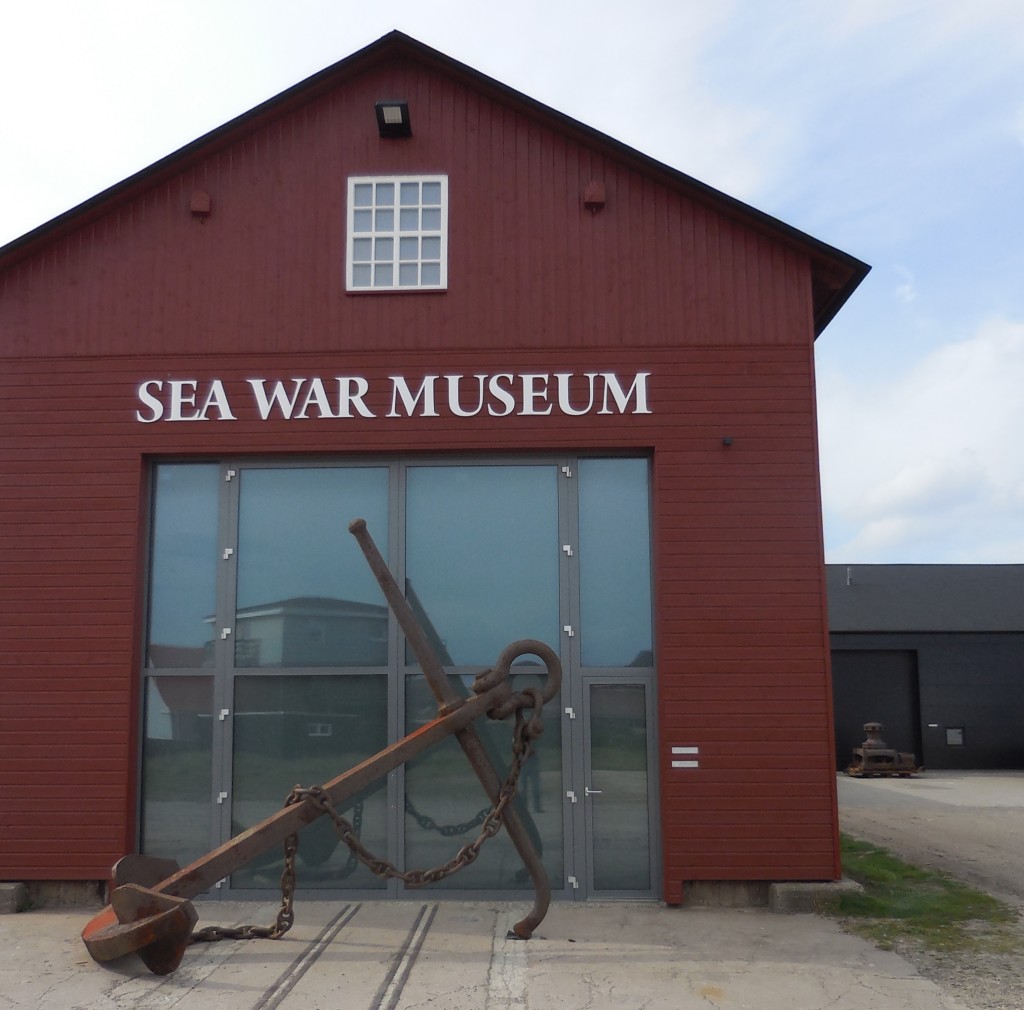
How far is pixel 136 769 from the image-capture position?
9.09m

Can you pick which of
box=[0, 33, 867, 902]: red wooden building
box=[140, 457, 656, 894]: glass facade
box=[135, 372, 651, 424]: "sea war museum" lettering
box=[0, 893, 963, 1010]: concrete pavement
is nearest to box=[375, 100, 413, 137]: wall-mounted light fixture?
box=[0, 33, 867, 902]: red wooden building

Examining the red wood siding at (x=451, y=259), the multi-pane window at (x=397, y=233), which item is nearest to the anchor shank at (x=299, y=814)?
the red wood siding at (x=451, y=259)

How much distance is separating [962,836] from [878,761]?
929 cm

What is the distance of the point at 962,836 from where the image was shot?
42.8ft

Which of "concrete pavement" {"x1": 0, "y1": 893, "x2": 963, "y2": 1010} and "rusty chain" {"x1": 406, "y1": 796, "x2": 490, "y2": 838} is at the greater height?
"rusty chain" {"x1": 406, "y1": 796, "x2": 490, "y2": 838}

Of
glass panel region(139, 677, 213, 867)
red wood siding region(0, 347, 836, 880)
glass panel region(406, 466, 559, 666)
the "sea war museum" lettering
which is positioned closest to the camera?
red wood siding region(0, 347, 836, 880)

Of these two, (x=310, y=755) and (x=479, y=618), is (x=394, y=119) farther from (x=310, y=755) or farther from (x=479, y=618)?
(x=310, y=755)

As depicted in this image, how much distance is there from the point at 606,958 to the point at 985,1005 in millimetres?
2321

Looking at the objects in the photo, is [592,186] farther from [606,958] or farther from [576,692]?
[606,958]

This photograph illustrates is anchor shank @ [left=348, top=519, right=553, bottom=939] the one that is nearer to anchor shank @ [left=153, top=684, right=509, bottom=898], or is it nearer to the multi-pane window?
anchor shank @ [left=153, top=684, right=509, bottom=898]

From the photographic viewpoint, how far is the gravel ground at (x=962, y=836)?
6.96 meters

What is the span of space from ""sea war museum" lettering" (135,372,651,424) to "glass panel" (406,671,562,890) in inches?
85.9

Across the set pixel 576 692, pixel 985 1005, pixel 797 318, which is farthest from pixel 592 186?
pixel 985 1005

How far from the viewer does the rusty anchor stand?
629 cm
